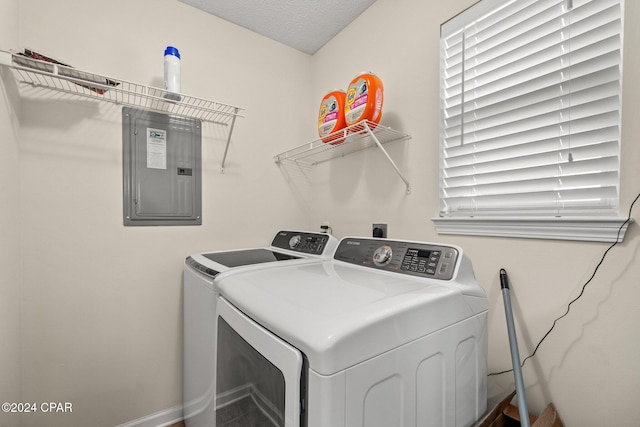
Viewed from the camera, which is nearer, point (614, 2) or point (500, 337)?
point (614, 2)

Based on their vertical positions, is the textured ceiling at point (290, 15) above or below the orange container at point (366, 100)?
above

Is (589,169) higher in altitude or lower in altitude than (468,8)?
lower

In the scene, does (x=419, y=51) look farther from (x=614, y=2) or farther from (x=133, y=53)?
(x=133, y=53)

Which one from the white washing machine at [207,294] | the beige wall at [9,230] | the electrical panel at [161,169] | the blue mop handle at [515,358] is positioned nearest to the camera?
the blue mop handle at [515,358]

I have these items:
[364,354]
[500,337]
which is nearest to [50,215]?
[364,354]

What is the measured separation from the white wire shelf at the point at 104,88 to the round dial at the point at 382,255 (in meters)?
1.13

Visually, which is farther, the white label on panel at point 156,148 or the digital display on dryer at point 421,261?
the white label on panel at point 156,148

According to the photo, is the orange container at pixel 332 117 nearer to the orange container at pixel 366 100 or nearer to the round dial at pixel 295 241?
the orange container at pixel 366 100

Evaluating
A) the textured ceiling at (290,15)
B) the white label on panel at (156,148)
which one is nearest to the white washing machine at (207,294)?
the white label on panel at (156,148)

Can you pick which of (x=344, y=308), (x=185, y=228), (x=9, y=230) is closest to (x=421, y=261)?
(x=344, y=308)

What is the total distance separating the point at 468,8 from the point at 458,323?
4.63 feet

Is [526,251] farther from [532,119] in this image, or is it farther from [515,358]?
[532,119]

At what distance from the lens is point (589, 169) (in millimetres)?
957

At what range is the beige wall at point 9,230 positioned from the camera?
3.54ft
